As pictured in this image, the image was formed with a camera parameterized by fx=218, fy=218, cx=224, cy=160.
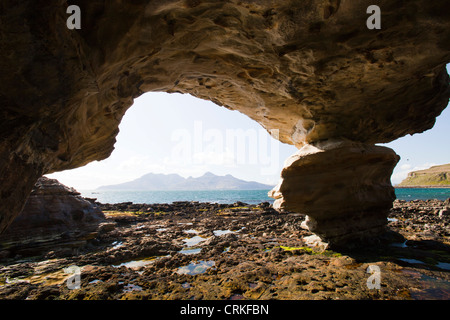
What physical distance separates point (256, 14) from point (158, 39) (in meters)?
2.43

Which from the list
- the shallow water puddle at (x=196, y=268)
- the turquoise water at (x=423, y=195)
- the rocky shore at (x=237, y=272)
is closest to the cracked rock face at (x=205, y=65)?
the rocky shore at (x=237, y=272)

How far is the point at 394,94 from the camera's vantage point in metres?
7.90

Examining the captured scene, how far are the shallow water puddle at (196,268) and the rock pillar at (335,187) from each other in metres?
3.71

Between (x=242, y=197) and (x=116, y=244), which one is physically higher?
(x=116, y=244)

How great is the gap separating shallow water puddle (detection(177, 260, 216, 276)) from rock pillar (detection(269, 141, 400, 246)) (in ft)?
12.2

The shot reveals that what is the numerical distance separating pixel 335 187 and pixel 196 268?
21.2 ft

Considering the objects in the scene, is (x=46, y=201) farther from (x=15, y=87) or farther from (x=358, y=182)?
(x=358, y=182)

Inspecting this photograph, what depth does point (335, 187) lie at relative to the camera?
9.20m

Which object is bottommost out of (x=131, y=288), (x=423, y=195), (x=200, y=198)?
(x=200, y=198)

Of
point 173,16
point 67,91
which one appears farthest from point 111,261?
point 173,16

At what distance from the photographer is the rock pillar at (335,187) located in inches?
351

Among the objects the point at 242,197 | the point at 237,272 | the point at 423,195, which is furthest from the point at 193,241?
the point at 242,197

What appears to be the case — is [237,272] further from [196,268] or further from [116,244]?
[116,244]

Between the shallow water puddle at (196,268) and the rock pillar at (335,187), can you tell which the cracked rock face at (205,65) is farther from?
the shallow water puddle at (196,268)
